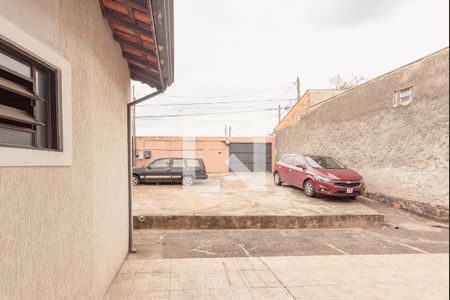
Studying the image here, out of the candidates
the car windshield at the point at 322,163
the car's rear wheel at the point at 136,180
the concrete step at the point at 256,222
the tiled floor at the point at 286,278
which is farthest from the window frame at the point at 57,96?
the car's rear wheel at the point at 136,180

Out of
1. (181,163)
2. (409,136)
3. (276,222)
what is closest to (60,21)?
(276,222)

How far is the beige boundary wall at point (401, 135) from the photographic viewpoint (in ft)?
20.8

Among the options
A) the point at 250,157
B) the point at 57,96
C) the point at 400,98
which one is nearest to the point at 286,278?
the point at 57,96

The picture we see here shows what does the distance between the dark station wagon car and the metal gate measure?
7143 mm

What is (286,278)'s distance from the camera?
3336mm

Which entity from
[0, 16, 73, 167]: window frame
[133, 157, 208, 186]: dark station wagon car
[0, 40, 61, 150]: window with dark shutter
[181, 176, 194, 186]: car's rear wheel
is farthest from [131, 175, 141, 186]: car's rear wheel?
[0, 40, 61, 150]: window with dark shutter

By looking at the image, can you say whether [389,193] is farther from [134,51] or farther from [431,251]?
[134,51]

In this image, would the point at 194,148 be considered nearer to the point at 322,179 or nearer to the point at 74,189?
the point at 322,179

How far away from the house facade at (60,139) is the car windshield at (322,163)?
680cm

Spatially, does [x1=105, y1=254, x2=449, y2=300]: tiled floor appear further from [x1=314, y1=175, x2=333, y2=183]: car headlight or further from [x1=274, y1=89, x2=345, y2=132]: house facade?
[x1=274, y1=89, x2=345, y2=132]: house facade

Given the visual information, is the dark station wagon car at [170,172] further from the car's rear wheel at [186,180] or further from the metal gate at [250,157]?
the metal gate at [250,157]

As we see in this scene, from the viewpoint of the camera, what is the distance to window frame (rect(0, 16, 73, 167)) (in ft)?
4.58

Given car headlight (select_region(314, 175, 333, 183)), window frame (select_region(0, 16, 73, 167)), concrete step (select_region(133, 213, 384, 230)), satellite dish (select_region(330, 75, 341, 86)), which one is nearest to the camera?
window frame (select_region(0, 16, 73, 167))

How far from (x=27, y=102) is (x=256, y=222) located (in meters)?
5.02
